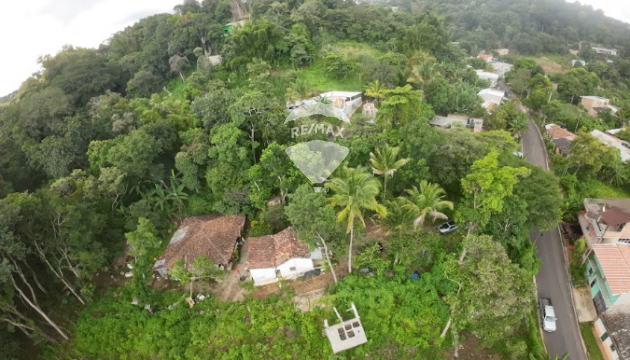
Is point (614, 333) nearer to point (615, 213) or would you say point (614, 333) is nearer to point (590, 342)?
point (590, 342)

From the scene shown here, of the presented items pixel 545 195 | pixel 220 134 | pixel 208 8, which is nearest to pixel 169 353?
pixel 220 134

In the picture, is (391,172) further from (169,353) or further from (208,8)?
(208,8)

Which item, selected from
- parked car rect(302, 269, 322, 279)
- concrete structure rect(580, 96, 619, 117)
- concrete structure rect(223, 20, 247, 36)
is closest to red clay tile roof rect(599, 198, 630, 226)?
parked car rect(302, 269, 322, 279)

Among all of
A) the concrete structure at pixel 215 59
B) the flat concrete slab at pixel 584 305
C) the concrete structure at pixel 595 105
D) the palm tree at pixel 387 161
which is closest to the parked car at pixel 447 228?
the palm tree at pixel 387 161

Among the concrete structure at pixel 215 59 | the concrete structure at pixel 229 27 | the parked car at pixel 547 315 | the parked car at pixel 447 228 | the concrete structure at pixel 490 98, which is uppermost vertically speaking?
the concrete structure at pixel 229 27

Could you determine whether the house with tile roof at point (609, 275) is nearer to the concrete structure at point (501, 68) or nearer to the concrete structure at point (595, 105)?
the concrete structure at point (595, 105)
